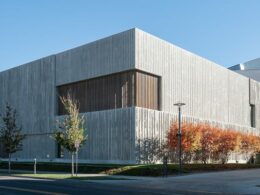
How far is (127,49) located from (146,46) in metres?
2.04

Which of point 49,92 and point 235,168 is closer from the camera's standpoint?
point 235,168

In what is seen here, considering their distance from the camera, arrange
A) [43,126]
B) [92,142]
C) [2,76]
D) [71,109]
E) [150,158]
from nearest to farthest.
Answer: [71,109], [150,158], [92,142], [43,126], [2,76]

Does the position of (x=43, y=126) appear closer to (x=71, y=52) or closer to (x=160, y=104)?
(x=71, y=52)

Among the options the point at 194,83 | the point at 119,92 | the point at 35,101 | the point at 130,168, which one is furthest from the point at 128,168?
the point at 35,101

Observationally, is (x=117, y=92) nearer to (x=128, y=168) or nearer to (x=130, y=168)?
(x=128, y=168)

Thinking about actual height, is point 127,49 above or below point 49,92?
above

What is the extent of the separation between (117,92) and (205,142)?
1095 cm

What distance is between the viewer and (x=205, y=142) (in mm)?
48469

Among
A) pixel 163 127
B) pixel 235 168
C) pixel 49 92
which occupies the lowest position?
pixel 235 168

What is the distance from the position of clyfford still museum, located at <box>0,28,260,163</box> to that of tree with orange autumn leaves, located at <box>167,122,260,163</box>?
91.9 inches

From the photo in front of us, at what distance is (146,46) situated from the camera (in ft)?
151

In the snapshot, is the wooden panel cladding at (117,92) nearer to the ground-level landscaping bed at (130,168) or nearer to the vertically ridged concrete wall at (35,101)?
the vertically ridged concrete wall at (35,101)


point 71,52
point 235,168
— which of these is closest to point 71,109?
point 71,52

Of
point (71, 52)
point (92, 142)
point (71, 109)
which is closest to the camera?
point (71, 109)
